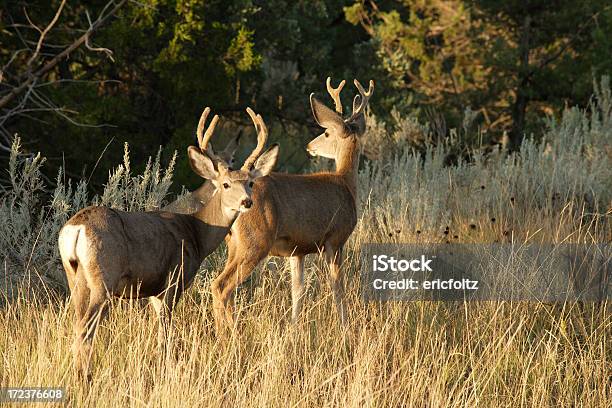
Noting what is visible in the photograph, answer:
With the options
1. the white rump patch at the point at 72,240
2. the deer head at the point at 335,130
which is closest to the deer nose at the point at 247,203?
the white rump patch at the point at 72,240

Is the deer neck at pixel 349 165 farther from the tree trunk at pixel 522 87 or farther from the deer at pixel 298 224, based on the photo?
the tree trunk at pixel 522 87

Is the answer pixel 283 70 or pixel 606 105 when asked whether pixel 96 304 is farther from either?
pixel 283 70

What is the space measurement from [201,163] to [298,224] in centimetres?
106

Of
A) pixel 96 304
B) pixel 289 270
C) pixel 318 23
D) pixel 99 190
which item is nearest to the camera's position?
pixel 96 304

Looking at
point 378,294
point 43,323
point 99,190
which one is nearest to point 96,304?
point 43,323

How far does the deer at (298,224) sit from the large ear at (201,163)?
0.47m

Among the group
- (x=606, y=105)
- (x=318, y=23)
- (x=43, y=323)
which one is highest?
(x=318, y=23)

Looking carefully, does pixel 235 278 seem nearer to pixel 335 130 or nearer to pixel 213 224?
pixel 213 224

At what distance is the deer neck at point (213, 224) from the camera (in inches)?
252

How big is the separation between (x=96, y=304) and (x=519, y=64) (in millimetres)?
11943

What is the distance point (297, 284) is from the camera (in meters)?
7.18

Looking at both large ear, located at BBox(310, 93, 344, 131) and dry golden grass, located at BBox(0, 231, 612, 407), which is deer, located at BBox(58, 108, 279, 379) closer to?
dry golden grass, located at BBox(0, 231, 612, 407)

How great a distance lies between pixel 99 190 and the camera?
10.5 metres

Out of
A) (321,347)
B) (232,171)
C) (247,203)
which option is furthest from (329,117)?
(321,347)
